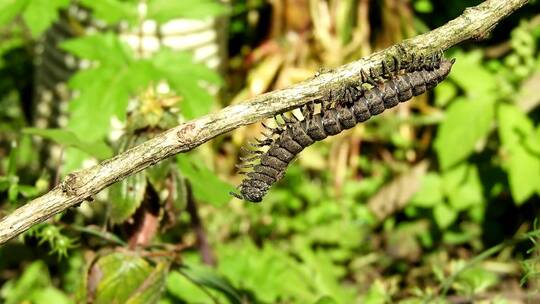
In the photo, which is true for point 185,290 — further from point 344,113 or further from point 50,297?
point 344,113

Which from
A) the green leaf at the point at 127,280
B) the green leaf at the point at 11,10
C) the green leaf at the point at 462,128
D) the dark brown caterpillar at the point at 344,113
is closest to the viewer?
the dark brown caterpillar at the point at 344,113

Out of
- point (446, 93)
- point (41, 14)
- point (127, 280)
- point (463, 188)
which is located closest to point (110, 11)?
point (41, 14)

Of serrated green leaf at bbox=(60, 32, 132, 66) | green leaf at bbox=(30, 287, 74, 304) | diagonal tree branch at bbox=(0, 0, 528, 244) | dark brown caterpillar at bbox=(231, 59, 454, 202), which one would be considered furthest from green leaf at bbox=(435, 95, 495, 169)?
diagonal tree branch at bbox=(0, 0, 528, 244)

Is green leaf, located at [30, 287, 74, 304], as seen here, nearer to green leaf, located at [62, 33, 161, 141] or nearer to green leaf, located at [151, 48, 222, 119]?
green leaf, located at [62, 33, 161, 141]

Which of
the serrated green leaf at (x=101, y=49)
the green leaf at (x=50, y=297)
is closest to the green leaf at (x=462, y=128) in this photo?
the serrated green leaf at (x=101, y=49)

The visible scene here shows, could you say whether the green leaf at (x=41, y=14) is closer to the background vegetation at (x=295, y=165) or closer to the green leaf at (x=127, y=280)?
the background vegetation at (x=295, y=165)

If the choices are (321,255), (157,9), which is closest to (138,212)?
(157,9)
